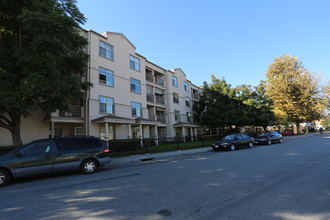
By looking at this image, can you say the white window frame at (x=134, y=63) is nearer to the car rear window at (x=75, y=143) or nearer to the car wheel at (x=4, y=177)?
the car rear window at (x=75, y=143)

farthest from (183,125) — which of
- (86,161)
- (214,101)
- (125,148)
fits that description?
(86,161)

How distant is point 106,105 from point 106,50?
20.3 feet

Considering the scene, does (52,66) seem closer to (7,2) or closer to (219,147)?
(7,2)

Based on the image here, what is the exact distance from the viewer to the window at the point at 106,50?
64.5 feet

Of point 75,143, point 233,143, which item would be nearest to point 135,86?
point 233,143

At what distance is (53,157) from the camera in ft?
24.5

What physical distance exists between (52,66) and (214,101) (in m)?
25.4

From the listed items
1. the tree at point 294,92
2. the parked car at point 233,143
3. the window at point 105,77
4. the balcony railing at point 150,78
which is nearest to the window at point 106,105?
the window at point 105,77

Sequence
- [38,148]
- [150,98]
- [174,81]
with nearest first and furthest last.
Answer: [38,148] < [150,98] < [174,81]

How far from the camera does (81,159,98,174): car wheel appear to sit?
8.17 metres

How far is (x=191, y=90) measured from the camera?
1435 inches

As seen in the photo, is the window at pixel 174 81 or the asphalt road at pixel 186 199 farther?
the window at pixel 174 81

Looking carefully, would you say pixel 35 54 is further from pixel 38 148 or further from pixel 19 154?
pixel 19 154

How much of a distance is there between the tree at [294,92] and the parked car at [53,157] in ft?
123
